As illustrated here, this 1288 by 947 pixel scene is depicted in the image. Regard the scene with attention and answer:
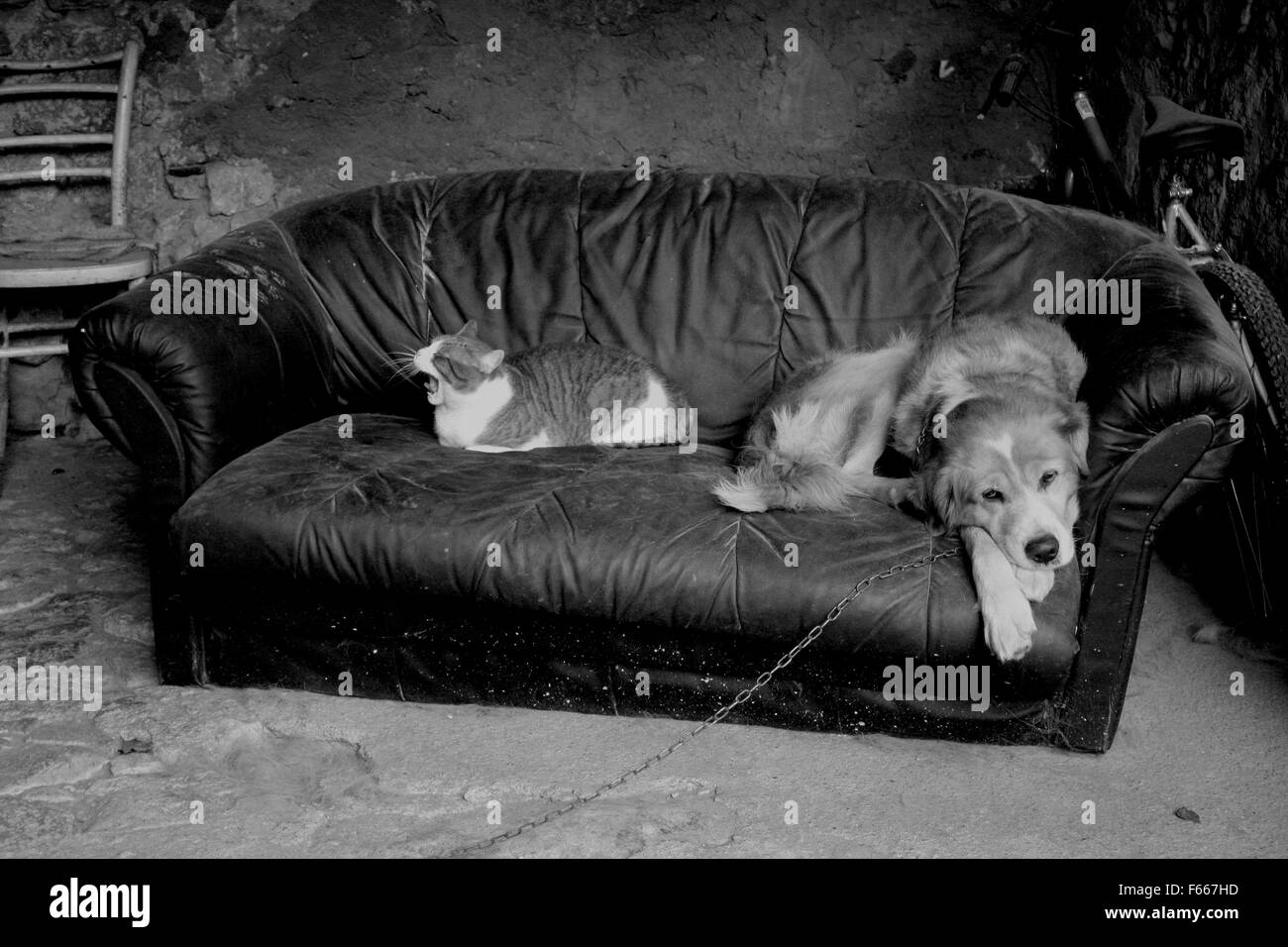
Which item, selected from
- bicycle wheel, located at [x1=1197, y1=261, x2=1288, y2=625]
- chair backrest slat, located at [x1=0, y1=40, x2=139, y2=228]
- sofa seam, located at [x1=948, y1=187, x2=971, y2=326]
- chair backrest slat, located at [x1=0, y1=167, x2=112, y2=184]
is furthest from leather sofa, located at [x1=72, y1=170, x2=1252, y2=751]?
chair backrest slat, located at [x1=0, y1=167, x2=112, y2=184]

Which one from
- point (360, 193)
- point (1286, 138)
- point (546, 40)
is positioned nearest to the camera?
point (1286, 138)

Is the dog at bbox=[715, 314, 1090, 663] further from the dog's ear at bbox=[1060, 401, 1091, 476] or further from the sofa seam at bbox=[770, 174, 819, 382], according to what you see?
the sofa seam at bbox=[770, 174, 819, 382]

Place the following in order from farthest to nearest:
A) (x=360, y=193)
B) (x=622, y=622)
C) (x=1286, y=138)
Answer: (x=360, y=193) < (x=1286, y=138) < (x=622, y=622)

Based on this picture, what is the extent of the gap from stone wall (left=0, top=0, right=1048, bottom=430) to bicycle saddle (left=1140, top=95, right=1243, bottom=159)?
1.28 m

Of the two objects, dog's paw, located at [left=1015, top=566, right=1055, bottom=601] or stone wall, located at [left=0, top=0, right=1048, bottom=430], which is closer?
dog's paw, located at [left=1015, top=566, right=1055, bottom=601]

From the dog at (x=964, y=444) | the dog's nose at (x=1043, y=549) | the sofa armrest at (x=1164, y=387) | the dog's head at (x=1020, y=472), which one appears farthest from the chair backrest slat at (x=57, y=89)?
the dog's nose at (x=1043, y=549)

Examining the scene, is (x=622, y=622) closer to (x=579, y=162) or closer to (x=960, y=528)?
(x=960, y=528)

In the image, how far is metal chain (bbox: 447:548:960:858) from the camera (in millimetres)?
2377

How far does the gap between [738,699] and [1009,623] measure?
0.62m

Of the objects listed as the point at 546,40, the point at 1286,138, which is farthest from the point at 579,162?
the point at 1286,138

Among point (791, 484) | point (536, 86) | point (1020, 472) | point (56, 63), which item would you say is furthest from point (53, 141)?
point (1020, 472)

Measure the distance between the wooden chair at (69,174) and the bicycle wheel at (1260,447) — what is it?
133 inches

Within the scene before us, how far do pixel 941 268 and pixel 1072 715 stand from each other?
4.32ft

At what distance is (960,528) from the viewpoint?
260cm
